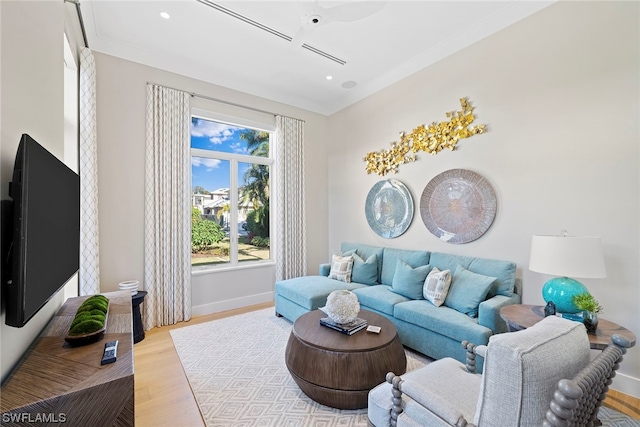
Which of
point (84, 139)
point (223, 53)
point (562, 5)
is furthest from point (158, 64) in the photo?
point (562, 5)

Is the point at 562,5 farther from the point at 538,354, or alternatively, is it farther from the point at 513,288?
the point at 538,354

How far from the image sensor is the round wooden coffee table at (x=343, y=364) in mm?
1927

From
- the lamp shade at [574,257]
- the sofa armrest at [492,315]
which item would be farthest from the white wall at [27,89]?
the lamp shade at [574,257]

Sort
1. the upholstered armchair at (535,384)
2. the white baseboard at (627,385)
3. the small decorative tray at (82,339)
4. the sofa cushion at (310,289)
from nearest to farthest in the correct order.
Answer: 1. the upholstered armchair at (535,384)
2. the small decorative tray at (82,339)
3. the white baseboard at (627,385)
4. the sofa cushion at (310,289)

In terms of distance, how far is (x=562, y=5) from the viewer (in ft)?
8.14

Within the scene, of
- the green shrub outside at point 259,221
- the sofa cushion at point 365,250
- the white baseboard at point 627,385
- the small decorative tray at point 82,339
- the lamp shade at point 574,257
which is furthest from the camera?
the green shrub outside at point 259,221

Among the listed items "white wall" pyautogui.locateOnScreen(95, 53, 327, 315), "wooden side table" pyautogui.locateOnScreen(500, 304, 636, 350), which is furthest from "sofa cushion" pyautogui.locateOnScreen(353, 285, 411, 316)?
"white wall" pyautogui.locateOnScreen(95, 53, 327, 315)

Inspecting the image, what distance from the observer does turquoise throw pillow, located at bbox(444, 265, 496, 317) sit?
2584 millimetres

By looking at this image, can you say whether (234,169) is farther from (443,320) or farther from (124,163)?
(443,320)

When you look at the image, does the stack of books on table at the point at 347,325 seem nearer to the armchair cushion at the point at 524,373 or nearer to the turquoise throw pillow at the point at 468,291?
the turquoise throw pillow at the point at 468,291

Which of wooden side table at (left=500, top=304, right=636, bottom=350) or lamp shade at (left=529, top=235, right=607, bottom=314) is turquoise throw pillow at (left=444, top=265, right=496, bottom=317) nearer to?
wooden side table at (left=500, top=304, right=636, bottom=350)

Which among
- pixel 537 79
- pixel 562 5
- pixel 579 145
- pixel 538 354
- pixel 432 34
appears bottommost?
pixel 538 354

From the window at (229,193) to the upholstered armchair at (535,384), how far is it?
11.8 feet

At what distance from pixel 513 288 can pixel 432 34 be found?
2884mm
